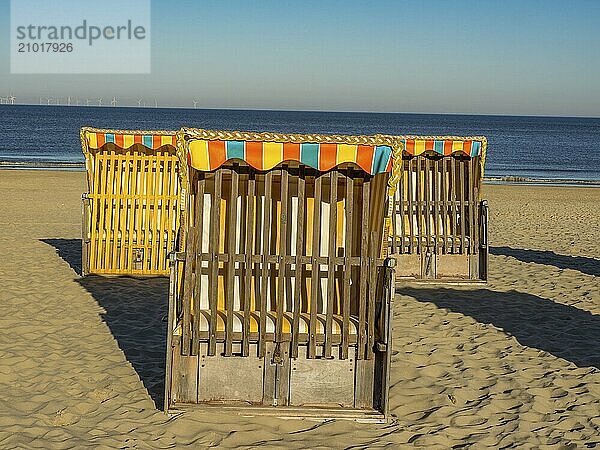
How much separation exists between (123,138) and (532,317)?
5379 millimetres

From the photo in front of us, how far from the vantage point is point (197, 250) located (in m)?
5.50

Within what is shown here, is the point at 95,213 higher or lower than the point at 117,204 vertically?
lower

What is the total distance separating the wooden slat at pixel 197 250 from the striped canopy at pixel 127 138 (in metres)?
4.39

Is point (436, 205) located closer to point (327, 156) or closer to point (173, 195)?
point (173, 195)

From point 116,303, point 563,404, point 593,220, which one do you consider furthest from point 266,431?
point 593,220

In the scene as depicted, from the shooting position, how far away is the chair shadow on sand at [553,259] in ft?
37.5

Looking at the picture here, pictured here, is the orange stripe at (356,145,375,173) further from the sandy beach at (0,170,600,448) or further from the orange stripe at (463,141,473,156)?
the orange stripe at (463,141,473,156)

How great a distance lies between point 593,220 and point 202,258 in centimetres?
1519

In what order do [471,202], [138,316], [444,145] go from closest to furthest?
1. [138,316]
2. [444,145]
3. [471,202]

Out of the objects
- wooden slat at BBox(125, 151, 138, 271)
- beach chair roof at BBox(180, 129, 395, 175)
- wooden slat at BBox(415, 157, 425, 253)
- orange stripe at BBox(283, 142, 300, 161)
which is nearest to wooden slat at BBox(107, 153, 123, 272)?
wooden slat at BBox(125, 151, 138, 271)

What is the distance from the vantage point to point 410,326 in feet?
26.3

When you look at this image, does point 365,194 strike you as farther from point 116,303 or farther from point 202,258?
point 116,303

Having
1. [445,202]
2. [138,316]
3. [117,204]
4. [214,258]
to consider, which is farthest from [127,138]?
[214,258]

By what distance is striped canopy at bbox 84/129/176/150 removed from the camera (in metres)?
9.63
